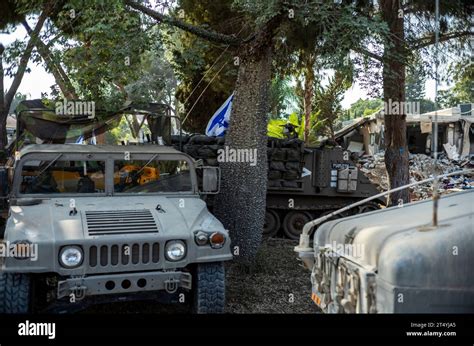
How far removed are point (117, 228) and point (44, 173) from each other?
4.00ft

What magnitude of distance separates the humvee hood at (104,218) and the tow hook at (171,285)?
372 mm

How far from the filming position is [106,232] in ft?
14.5

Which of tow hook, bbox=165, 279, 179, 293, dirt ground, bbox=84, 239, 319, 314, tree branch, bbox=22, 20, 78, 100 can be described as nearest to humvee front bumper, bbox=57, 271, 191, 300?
tow hook, bbox=165, 279, 179, 293

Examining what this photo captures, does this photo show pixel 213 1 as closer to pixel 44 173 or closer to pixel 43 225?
pixel 44 173

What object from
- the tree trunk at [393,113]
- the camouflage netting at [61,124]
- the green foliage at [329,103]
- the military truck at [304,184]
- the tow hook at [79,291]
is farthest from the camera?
the green foliage at [329,103]

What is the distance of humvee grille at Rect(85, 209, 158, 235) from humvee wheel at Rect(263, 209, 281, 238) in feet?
19.1

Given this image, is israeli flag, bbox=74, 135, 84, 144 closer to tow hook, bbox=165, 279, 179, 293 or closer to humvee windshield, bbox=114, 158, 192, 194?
humvee windshield, bbox=114, 158, 192, 194

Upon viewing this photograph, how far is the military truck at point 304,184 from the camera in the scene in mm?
10266

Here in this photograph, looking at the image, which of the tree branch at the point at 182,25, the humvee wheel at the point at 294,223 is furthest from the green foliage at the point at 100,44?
the humvee wheel at the point at 294,223

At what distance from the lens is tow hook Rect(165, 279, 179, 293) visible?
443cm

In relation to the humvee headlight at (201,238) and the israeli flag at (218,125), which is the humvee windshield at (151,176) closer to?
the humvee headlight at (201,238)

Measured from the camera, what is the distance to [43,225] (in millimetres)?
4473

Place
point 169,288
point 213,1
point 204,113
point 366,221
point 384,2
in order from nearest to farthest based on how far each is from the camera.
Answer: point 366,221
point 169,288
point 384,2
point 213,1
point 204,113

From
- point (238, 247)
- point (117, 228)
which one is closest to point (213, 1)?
point (238, 247)
